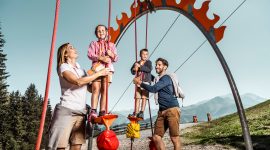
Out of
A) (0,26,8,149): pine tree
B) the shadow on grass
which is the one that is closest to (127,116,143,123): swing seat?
the shadow on grass

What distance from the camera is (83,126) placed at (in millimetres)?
3363

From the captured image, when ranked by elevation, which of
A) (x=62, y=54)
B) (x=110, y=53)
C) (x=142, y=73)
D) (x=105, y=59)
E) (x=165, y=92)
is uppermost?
(x=142, y=73)

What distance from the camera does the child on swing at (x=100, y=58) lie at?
4.32 meters

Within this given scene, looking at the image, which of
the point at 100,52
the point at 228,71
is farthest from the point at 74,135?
the point at 228,71

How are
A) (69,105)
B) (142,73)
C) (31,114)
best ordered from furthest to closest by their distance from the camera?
(31,114) → (142,73) → (69,105)

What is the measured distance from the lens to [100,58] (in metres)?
4.36

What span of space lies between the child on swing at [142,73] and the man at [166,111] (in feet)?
3.45

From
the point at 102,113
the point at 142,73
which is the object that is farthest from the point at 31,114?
the point at 102,113

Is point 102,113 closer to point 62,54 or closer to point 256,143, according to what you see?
point 62,54

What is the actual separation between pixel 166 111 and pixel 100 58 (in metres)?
1.50

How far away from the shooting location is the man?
4840 millimetres

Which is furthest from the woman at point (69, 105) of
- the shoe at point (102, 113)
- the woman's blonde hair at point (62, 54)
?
the shoe at point (102, 113)

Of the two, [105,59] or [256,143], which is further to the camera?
[256,143]

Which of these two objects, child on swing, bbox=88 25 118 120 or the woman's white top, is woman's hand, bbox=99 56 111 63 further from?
the woman's white top
